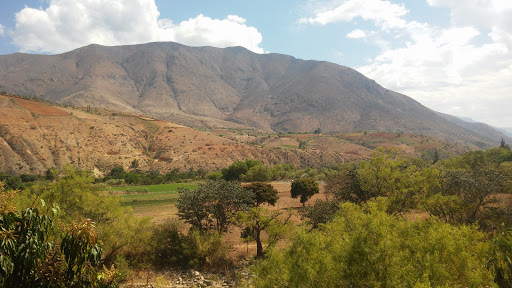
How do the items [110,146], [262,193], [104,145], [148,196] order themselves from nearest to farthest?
[262,193]
[148,196]
[104,145]
[110,146]

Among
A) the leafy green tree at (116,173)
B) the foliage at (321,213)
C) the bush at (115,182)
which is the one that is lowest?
the bush at (115,182)

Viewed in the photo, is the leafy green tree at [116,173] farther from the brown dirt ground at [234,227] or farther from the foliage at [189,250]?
the foliage at [189,250]

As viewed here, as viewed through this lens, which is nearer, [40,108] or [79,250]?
[79,250]

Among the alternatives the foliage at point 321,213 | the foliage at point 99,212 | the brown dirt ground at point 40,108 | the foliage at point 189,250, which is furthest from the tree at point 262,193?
the brown dirt ground at point 40,108

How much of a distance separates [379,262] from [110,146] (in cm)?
7708

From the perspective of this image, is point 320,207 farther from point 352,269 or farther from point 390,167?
point 352,269

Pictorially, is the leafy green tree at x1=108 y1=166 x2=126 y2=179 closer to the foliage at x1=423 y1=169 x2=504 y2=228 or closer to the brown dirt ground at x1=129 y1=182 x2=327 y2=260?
the brown dirt ground at x1=129 y1=182 x2=327 y2=260

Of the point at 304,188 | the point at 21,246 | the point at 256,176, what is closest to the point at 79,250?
the point at 21,246

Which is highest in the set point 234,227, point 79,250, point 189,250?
point 79,250

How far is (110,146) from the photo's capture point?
73.2 meters

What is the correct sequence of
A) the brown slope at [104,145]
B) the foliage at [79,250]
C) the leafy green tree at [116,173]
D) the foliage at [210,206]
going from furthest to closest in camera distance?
the brown slope at [104,145], the leafy green tree at [116,173], the foliage at [210,206], the foliage at [79,250]

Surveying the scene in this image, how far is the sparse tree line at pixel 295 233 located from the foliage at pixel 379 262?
0.04 meters

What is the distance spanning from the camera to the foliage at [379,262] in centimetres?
905

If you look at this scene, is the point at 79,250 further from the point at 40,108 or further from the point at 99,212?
the point at 40,108
